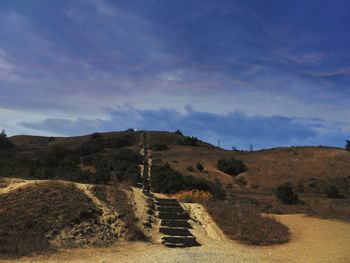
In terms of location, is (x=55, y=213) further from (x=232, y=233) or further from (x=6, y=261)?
(x=232, y=233)

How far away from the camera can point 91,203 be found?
55.0ft

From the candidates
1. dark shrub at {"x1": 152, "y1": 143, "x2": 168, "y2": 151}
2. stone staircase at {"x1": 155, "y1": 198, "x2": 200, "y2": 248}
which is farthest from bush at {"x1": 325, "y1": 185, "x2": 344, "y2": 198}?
dark shrub at {"x1": 152, "y1": 143, "x2": 168, "y2": 151}

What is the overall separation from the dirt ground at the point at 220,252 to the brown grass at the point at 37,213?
1.05 metres

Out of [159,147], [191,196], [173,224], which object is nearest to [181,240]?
[173,224]

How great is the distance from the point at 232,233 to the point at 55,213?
20.7 feet

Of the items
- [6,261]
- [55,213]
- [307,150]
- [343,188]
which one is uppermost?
[307,150]

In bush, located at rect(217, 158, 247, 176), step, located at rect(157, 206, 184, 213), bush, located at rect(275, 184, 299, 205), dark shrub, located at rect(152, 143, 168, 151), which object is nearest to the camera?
step, located at rect(157, 206, 184, 213)

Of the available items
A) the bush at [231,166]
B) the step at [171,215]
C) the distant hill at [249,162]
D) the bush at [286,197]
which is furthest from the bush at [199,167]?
the step at [171,215]

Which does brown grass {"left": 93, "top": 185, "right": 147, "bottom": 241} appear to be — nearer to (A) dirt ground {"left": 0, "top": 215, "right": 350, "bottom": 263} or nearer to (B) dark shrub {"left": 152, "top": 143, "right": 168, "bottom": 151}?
(A) dirt ground {"left": 0, "top": 215, "right": 350, "bottom": 263}

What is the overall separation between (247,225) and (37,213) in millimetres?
7835

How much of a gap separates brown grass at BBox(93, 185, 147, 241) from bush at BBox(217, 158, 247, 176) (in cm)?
3350

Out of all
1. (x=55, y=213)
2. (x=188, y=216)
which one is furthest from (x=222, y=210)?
(x=55, y=213)

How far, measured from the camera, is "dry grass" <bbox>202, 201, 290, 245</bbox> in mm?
16359

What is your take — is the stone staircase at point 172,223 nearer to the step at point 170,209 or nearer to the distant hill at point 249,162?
the step at point 170,209
